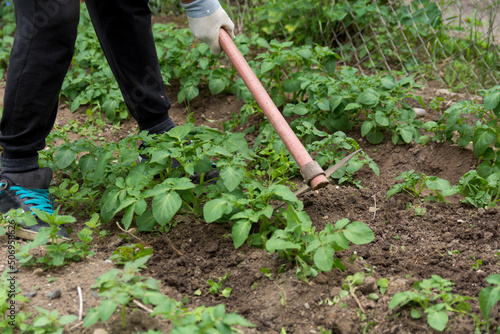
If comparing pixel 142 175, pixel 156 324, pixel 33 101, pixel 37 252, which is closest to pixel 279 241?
pixel 156 324

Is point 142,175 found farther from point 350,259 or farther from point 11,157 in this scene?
point 350,259

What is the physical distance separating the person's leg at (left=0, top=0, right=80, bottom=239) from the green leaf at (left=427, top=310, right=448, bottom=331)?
4.87ft

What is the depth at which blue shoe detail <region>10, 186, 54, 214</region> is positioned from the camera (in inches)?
89.0

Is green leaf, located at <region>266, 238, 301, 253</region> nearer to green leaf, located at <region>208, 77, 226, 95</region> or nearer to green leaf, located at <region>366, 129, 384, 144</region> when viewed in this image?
green leaf, located at <region>366, 129, 384, 144</region>

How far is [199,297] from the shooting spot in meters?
1.91

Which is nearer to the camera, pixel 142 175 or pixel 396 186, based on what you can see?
pixel 142 175

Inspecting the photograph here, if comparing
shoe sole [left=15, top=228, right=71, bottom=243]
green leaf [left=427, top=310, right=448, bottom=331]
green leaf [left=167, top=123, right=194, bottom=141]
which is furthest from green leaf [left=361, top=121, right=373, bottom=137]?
shoe sole [left=15, top=228, right=71, bottom=243]

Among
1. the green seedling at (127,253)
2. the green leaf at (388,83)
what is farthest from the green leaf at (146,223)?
the green leaf at (388,83)

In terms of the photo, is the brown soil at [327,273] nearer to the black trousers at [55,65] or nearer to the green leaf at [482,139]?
the green leaf at [482,139]

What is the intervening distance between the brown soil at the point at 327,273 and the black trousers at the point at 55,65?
0.50 metres

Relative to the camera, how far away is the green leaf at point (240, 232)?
192cm

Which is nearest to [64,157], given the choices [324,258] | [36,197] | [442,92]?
[36,197]

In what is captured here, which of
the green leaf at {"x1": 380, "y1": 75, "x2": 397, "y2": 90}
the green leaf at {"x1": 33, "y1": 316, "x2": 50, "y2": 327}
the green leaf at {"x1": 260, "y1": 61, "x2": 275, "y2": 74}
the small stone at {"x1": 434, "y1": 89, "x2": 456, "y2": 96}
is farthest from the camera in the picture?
the small stone at {"x1": 434, "y1": 89, "x2": 456, "y2": 96}

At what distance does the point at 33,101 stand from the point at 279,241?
1192 millimetres
